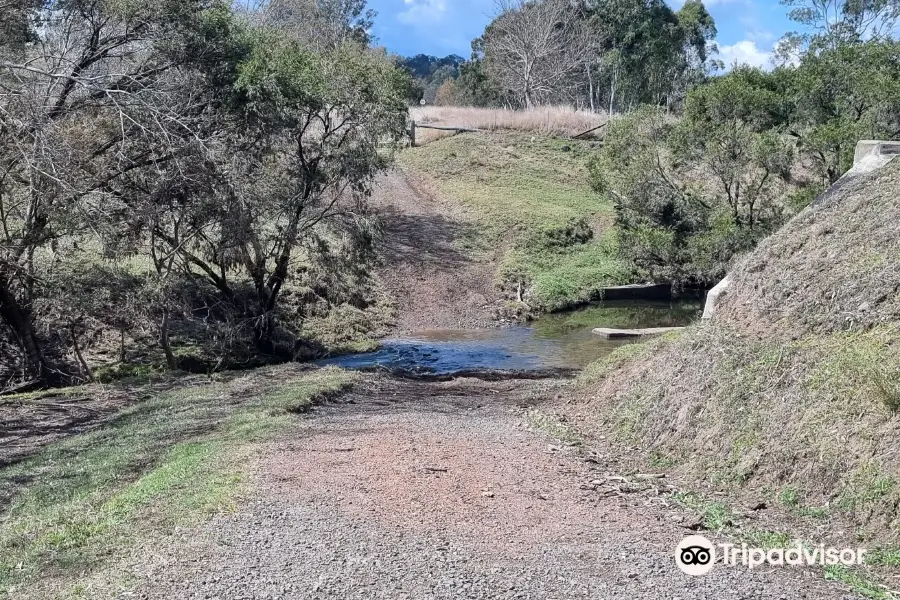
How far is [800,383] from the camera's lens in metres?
7.80

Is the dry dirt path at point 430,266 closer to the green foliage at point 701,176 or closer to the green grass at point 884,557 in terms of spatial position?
the green foliage at point 701,176

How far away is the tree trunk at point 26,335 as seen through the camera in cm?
1504

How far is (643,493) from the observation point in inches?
293

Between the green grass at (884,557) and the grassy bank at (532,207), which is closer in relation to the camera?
the green grass at (884,557)

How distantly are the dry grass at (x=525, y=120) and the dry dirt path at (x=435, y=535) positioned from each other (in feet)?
121

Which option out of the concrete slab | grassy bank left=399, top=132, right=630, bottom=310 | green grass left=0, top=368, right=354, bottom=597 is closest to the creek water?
the concrete slab

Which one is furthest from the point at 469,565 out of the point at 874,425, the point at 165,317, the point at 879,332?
the point at 165,317

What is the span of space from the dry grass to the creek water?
20.5 m

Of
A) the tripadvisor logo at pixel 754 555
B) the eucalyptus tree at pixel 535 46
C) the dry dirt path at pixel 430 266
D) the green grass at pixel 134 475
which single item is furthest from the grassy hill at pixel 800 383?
Answer: the eucalyptus tree at pixel 535 46

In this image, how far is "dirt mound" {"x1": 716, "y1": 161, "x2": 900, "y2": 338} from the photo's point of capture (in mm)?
8625

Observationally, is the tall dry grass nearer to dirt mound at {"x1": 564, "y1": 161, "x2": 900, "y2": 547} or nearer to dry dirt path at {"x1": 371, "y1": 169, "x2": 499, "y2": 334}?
dry dirt path at {"x1": 371, "y1": 169, "x2": 499, "y2": 334}

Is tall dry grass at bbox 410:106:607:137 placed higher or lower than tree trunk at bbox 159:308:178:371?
higher

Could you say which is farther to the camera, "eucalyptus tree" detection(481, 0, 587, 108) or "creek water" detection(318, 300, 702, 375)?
"eucalyptus tree" detection(481, 0, 587, 108)

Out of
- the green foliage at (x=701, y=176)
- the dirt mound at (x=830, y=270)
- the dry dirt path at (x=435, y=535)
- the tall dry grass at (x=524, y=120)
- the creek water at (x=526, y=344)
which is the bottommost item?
the creek water at (x=526, y=344)
